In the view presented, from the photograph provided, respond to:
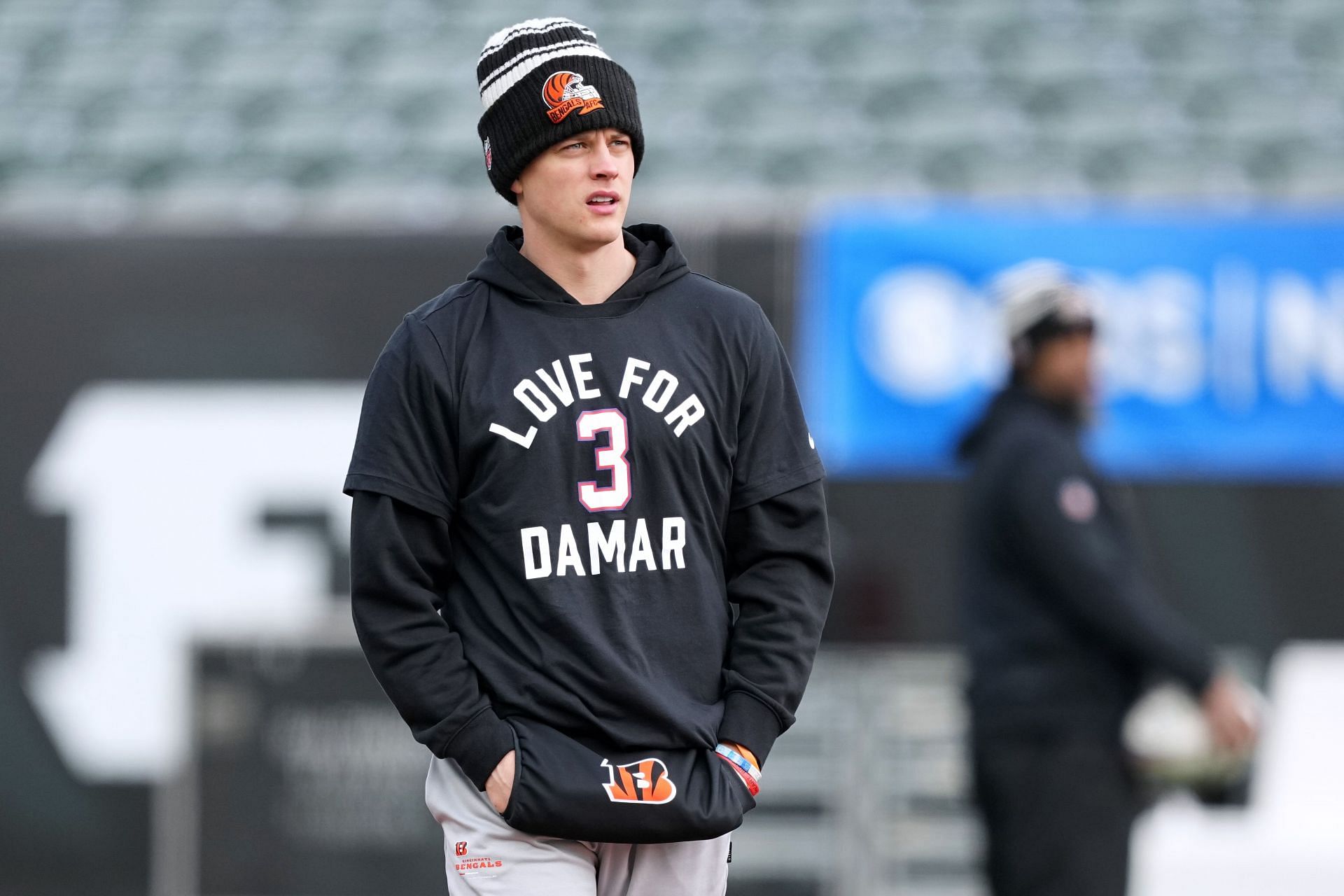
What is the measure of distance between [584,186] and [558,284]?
0.15 metres

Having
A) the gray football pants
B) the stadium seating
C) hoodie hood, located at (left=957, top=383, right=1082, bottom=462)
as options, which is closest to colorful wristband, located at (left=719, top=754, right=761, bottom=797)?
the gray football pants

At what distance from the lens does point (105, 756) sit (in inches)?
231

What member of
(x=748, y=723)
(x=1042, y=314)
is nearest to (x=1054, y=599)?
(x=1042, y=314)

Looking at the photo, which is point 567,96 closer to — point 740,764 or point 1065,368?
point 740,764

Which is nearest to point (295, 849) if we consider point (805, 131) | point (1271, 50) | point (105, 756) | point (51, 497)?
point (105, 756)

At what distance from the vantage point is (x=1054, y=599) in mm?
4504

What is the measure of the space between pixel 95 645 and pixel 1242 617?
355cm

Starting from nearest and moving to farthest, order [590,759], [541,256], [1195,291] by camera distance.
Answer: [590,759] < [541,256] < [1195,291]

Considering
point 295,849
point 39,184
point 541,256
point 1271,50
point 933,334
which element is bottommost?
point 295,849

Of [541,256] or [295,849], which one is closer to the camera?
[541,256]

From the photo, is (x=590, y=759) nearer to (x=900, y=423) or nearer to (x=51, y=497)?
(x=900, y=423)

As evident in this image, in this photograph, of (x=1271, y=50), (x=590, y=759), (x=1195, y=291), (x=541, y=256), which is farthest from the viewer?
(x=1271, y=50)

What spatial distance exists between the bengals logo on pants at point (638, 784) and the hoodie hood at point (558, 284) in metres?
0.61

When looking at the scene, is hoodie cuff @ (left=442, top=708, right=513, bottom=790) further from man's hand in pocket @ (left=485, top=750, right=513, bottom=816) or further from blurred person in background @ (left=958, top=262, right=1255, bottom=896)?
blurred person in background @ (left=958, top=262, right=1255, bottom=896)
